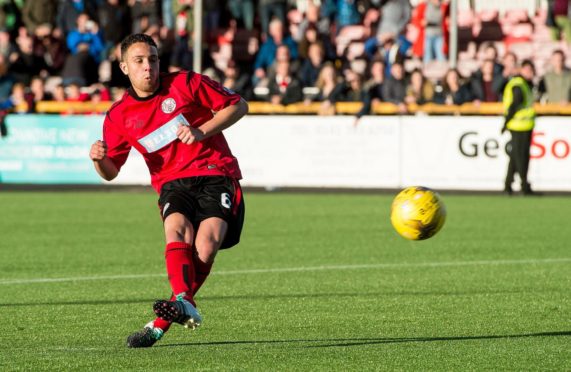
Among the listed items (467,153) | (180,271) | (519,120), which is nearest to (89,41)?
(467,153)

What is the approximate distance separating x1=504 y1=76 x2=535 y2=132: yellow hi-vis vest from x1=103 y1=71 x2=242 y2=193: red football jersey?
531 inches

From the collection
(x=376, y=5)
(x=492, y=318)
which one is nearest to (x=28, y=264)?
(x=492, y=318)

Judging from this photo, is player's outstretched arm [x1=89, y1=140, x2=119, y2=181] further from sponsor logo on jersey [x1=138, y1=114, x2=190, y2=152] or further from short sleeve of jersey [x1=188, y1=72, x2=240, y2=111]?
short sleeve of jersey [x1=188, y1=72, x2=240, y2=111]

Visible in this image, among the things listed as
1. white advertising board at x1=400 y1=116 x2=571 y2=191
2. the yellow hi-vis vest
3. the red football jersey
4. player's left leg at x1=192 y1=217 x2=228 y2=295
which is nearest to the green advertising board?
white advertising board at x1=400 y1=116 x2=571 y2=191

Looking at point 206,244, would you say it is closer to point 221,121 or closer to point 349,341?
point 221,121

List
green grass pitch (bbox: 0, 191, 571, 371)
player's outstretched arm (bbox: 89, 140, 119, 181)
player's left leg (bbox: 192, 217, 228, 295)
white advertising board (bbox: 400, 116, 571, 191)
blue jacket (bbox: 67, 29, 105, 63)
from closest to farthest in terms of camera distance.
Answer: green grass pitch (bbox: 0, 191, 571, 371) < player's left leg (bbox: 192, 217, 228, 295) < player's outstretched arm (bbox: 89, 140, 119, 181) < white advertising board (bbox: 400, 116, 571, 191) < blue jacket (bbox: 67, 29, 105, 63)

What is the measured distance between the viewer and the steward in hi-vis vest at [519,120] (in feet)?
70.1

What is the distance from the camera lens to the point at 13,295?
10.8 metres

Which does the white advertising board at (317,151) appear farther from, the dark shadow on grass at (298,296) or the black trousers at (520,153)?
the dark shadow on grass at (298,296)

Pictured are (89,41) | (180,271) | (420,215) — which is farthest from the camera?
(89,41)

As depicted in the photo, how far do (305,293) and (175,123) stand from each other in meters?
2.96

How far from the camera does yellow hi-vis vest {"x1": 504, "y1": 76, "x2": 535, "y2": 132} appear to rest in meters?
21.4

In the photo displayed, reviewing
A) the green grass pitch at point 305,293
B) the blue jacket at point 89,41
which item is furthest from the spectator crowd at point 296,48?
the green grass pitch at point 305,293

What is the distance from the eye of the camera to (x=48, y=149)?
24062mm
